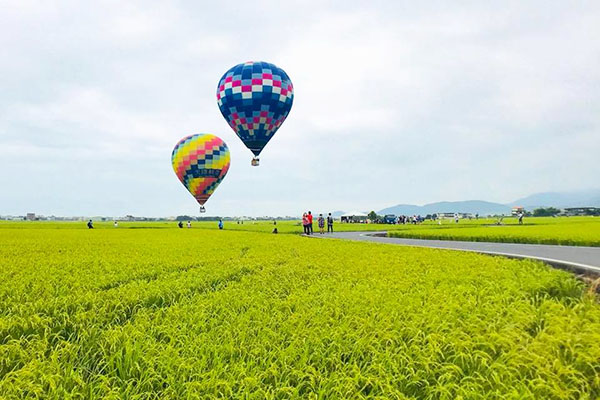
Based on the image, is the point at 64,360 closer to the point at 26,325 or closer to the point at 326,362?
the point at 26,325

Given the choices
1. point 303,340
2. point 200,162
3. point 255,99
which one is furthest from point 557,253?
point 200,162

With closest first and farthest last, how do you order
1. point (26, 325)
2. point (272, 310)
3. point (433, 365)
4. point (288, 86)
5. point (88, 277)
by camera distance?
point (433, 365) → point (26, 325) → point (272, 310) → point (88, 277) → point (288, 86)

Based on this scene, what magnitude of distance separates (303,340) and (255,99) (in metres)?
28.1

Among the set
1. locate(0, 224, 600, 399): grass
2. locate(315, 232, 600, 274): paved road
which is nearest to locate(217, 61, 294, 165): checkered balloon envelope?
locate(315, 232, 600, 274): paved road

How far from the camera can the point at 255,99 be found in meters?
30.9

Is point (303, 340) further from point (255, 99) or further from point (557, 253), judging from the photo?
point (255, 99)

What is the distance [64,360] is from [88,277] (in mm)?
4735

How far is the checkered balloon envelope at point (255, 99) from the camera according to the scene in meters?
30.9

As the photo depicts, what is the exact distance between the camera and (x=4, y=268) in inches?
402

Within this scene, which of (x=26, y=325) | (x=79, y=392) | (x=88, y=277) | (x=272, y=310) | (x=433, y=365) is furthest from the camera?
(x=88, y=277)

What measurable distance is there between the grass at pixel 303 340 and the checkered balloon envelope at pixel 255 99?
80.4ft

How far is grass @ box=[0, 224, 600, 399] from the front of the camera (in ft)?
12.4

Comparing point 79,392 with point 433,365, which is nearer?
point 79,392

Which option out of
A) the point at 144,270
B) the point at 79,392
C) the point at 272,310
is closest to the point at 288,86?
the point at 144,270
